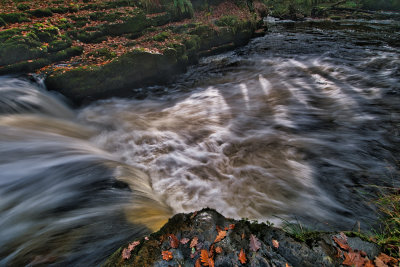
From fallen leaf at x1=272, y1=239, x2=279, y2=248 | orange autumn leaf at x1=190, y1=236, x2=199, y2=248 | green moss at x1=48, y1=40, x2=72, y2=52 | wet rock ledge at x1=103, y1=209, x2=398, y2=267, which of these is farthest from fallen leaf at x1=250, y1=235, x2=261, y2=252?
green moss at x1=48, y1=40, x2=72, y2=52

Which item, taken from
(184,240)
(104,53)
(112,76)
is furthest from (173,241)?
(104,53)

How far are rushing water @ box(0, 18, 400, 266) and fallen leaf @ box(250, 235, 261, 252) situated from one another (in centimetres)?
115

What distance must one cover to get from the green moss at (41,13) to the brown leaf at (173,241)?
11498 millimetres

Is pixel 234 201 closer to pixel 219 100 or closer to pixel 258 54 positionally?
pixel 219 100

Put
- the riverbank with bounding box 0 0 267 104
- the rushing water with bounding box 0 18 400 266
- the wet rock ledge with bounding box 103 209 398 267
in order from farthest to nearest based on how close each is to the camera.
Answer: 1. the riverbank with bounding box 0 0 267 104
2. the rushing water with bounding box 0 18 400 266
3. the wet rock ledge with bounding box 103 209 398 267

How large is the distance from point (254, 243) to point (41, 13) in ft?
40.2

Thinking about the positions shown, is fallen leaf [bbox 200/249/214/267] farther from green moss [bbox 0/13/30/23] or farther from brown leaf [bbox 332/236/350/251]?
green moss [bbox 0/13/30/23]

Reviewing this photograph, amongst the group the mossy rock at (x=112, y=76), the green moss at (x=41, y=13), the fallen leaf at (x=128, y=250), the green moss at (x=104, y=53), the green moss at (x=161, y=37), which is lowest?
the fallen leaf at (x=128, y=250)

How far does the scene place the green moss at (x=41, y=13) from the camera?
8.84 meters

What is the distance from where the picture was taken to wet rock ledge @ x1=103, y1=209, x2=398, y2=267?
5.75 feet

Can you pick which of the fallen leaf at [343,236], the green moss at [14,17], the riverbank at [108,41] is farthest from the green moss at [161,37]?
the fallen leaf at [343,236]

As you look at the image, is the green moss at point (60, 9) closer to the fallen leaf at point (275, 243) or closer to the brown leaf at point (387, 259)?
the fallen leaf at point (275, 243)

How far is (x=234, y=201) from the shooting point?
3.34 meters

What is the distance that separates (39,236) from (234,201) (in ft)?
8.64
